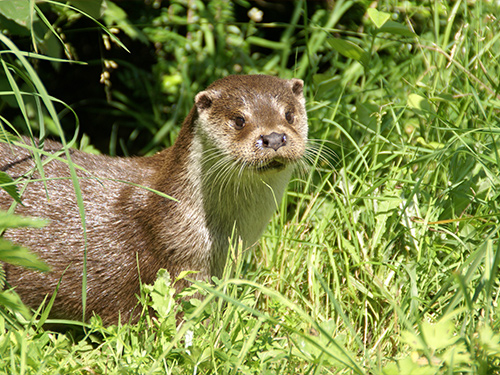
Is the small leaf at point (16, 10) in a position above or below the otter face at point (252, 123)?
above

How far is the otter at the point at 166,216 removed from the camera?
2.65 metres

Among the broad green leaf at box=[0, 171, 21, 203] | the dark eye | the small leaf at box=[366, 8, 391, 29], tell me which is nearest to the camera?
the broad green leaf at box=[0, 171, 21, 203]

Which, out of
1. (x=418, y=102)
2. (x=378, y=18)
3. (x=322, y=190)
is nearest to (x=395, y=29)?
(x=378, y=18)

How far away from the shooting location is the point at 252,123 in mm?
2537

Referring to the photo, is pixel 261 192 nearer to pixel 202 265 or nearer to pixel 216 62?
pixel 202 265

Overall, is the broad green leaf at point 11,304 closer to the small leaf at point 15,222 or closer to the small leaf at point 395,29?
the small leaf at point 15,222

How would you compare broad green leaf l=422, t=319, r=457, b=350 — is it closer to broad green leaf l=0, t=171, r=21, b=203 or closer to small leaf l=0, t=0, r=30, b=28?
broad green leaf l=0, t=171, r=21, b=203

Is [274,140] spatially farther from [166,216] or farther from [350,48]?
[350,48]

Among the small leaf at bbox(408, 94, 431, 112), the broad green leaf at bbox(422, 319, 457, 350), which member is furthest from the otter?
the broad green leaf at bbox(422, 319, 457, 350)

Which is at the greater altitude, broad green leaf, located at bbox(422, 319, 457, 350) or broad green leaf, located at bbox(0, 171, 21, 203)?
broad green leaf, located at bbox(0, 171, 21, 203)

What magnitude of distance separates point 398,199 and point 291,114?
24.7 inches

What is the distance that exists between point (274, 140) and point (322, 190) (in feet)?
2.75

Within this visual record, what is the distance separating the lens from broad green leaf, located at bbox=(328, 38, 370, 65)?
2904mm

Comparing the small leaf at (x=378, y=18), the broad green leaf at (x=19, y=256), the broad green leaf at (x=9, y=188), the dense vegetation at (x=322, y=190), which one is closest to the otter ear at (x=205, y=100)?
the dense vegetation at (x=322, y=190)
